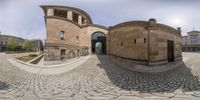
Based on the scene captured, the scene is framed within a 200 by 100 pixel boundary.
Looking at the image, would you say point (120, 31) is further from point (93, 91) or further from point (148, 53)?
point (93, 91)

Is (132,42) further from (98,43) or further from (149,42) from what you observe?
(98,43)

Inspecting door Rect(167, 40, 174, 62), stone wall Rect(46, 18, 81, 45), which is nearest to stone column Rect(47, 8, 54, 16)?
stone wall Rect(46, 18, 81, 45)

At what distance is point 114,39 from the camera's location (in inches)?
668

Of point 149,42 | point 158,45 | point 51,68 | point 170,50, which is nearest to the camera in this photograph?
point 149,42

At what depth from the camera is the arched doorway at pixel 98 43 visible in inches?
993

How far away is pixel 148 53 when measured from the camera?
34.9ft

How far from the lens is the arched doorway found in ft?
82.8

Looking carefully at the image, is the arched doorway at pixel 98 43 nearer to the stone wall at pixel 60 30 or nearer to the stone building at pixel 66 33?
the stone building at pixel 66 33

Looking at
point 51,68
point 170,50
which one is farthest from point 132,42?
point 51,68

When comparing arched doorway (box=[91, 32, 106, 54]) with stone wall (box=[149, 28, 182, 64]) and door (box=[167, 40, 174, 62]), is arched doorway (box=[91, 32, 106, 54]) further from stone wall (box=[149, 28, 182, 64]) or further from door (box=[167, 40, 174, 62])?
stone wall (box=[149, 28, 182, 64])

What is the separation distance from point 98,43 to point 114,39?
8604 millimetres

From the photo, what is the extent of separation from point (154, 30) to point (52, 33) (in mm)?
14570

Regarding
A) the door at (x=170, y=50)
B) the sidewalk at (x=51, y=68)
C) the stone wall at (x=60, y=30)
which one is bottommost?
the sidewalk at (x=51, y=68)

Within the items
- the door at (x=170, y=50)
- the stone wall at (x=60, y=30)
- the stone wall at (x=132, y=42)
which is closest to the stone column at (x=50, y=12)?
the stone wall at (x=60, y=30)
